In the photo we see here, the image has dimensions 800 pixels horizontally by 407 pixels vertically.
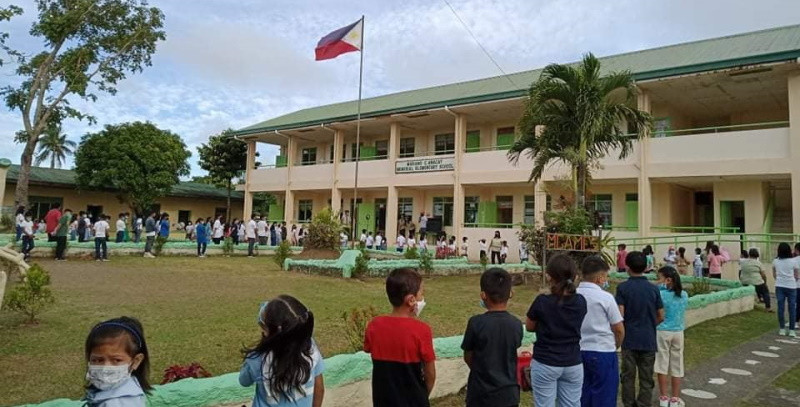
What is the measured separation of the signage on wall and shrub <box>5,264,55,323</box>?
1588 centimetres

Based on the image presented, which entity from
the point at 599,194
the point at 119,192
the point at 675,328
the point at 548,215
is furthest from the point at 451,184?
the point at 119,192

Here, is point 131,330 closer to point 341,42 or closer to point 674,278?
point 674,278

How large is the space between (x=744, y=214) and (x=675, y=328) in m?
14.2

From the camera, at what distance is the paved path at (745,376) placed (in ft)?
15.6

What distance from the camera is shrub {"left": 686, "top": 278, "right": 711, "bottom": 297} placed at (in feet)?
33.6

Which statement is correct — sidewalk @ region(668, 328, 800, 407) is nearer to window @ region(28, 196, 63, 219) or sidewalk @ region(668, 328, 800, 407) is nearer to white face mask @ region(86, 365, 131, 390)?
white face mask @ region(86, 365, 131, 390)

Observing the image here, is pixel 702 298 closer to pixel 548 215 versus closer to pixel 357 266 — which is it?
pixel 548 215

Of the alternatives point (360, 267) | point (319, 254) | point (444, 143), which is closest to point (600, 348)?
point (360, 267)

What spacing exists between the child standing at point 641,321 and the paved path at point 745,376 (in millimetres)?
857

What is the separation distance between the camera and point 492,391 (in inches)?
107

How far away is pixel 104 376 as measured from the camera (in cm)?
184

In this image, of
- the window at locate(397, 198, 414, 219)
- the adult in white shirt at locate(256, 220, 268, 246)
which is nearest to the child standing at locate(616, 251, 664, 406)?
the adult in white shirt at locate(256, 220, 268, 246)

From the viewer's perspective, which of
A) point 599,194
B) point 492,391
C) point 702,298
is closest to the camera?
point 492,391

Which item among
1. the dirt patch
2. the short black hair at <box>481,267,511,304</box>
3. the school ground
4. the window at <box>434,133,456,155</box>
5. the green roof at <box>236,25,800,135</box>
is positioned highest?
the green roof at <box>236,25,800,135</box>
